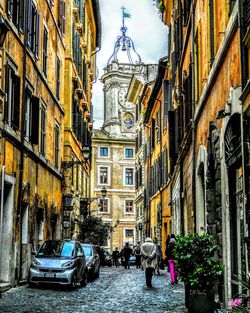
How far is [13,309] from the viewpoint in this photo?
13.2m

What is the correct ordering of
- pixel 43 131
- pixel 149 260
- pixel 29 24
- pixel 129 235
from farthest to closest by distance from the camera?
pixel 129 235, pixel 43 131, pixel 29 24, pixel 149 260

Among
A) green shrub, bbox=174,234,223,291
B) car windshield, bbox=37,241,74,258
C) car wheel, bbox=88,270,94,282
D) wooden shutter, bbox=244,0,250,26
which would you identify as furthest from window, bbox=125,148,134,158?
wooden shutter, bbox=244,0,250,26

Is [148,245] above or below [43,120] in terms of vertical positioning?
below

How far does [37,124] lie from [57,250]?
4351mm

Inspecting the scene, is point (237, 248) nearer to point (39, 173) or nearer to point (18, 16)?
point (18, 16)

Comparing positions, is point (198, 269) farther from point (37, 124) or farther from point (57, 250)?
point (37, 124)

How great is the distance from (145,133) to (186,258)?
41.3 meters

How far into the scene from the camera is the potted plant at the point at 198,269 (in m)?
10.8

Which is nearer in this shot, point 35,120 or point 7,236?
point 7,236

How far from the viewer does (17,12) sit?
19.6m

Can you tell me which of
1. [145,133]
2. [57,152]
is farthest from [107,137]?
[57,152]

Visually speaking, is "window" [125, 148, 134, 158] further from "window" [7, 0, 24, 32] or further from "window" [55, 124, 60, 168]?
"window" [7, 0, 24, 32]

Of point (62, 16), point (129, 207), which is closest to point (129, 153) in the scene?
point (129, 207)

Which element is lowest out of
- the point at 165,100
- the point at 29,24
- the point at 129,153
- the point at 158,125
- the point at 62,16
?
the point at 29,24
